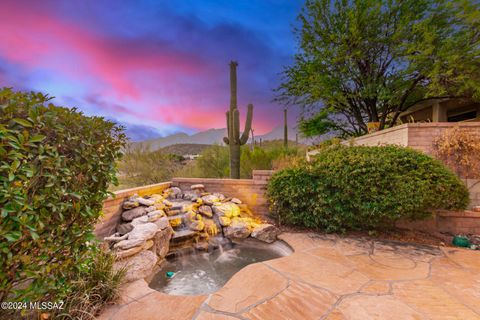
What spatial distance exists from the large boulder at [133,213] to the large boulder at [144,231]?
56 cm

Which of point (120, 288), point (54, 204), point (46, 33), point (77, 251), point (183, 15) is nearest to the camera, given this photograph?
point (54, 204)

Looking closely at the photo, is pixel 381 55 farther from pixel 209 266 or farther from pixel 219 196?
pixel 209 266

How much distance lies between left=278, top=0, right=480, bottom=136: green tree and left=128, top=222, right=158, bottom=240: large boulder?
26.0ft

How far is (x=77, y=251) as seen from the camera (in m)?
1.54

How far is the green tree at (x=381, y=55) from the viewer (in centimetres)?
577

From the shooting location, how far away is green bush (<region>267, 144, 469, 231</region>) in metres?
2.86

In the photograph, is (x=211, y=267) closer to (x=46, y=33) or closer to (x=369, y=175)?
(x=369, y=175)

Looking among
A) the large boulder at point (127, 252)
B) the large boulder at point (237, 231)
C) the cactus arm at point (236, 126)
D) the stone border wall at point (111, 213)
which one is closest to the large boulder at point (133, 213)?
the stone border wall at point (111, 213)

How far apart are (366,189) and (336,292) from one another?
180 centimetres

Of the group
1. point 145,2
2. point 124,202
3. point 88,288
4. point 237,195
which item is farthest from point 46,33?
point 237,195

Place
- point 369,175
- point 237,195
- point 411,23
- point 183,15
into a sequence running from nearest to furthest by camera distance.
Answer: point 369,175, point 237,195, point 183,15, point 411,23

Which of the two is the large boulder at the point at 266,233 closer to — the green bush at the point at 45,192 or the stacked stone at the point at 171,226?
the stacked stone at the point at 171,226

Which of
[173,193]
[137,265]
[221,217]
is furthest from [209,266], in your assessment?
[173,193]

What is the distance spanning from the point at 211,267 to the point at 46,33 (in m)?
4.88
